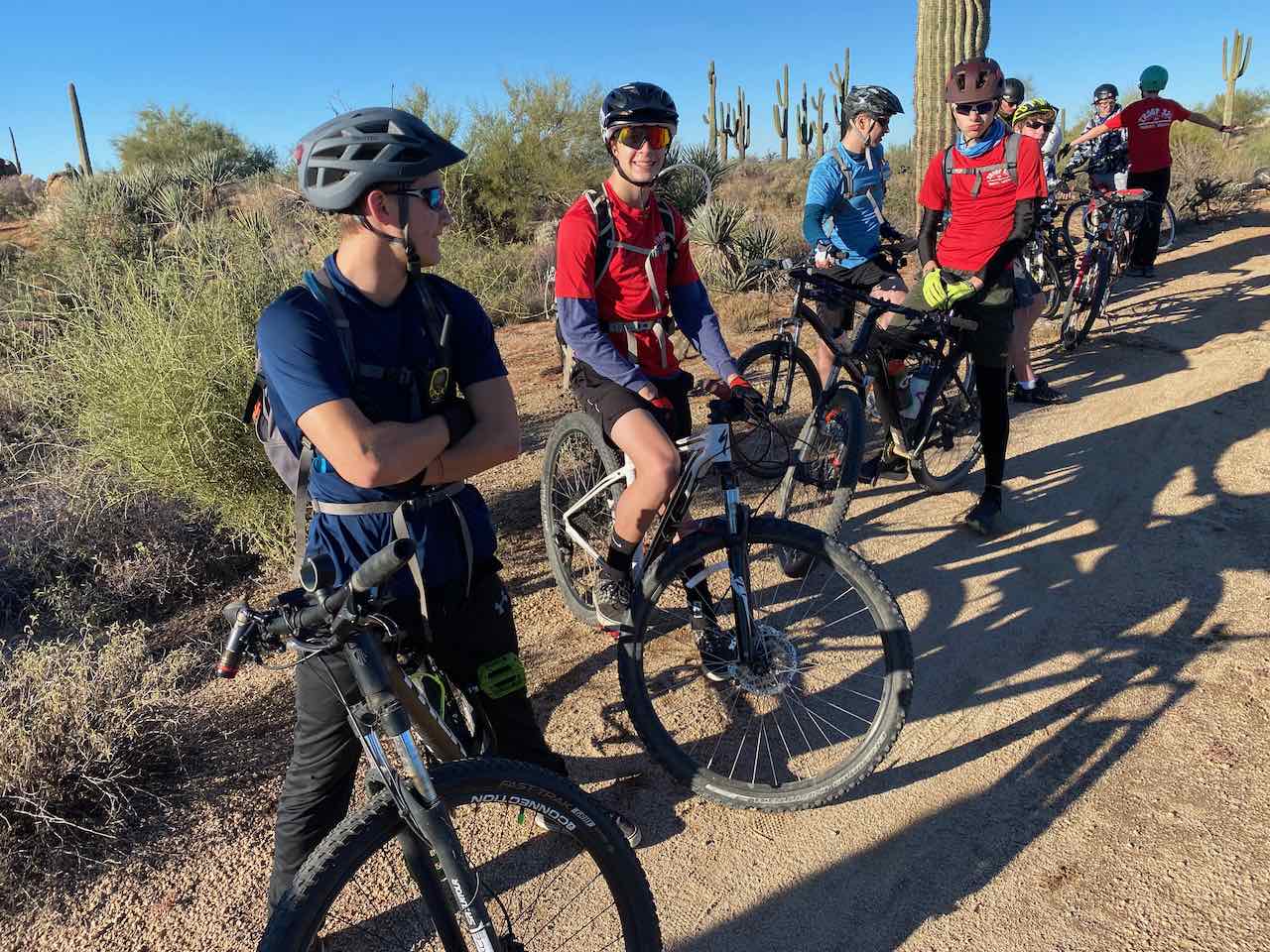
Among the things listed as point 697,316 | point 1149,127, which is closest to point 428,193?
point 697,316

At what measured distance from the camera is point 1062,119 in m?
25.2

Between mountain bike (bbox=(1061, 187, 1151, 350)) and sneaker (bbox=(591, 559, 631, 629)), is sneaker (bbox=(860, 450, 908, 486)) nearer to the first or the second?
sneaker (bbox=(591, 559, 631, 629))

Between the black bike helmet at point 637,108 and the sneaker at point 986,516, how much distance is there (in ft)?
8.67

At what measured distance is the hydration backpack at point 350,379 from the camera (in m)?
1.83

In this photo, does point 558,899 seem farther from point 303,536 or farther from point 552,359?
point 552,359

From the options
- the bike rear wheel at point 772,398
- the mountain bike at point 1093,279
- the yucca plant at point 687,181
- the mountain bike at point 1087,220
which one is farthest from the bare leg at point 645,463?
the yucca plant at point 687,181

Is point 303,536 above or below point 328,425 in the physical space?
below

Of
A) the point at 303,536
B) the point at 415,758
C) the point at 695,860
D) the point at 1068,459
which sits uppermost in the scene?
the point at 303,536

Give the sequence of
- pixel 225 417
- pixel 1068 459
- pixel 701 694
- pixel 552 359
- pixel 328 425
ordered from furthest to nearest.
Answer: pixel 552 359 → pixel 1068 459 → pixel 225 417 → pixel 701 694 → pixel 328 425

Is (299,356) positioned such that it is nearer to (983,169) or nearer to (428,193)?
(428,193)

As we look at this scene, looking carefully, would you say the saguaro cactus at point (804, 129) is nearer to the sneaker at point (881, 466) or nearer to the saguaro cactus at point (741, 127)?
the saguaro cactus at point (741, 127)


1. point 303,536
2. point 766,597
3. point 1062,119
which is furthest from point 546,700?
point 1062,119

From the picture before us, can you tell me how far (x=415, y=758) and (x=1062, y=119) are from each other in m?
29.8

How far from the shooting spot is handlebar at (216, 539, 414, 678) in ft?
4.87
